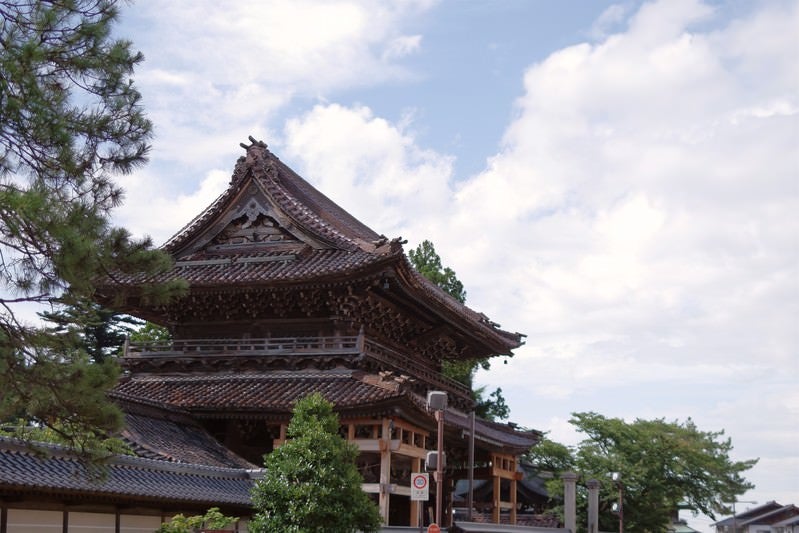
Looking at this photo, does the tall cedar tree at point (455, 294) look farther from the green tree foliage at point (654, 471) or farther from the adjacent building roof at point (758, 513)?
the adjacent building roof at point (758, 513)

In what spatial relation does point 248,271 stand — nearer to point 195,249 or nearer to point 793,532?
point 195,249

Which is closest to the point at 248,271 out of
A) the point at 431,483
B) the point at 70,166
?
the point at 431,483

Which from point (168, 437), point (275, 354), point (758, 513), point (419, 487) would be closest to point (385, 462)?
point (419, 487)

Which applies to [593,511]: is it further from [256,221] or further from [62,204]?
[62,204]

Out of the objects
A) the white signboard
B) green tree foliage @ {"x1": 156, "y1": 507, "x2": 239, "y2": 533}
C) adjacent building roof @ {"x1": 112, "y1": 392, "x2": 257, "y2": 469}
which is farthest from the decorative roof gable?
green tree foliage @ {"x1": 156, "y1": 507, "x2": 239, "y2": 533}

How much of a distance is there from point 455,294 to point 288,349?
80.5ft

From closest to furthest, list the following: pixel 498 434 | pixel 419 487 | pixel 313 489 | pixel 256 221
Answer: pixel 313 489, pixel 419 487, pixel 256 221, pixel 498 434

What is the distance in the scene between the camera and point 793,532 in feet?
261

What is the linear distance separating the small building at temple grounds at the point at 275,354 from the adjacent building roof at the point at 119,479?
7 cm

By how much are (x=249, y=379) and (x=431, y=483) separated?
7691 mm

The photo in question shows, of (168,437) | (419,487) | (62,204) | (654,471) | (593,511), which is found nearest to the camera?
(62,204)

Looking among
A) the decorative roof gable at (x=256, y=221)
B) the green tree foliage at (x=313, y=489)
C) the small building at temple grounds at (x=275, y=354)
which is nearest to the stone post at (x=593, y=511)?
the small building at temple grounds at (x=275, y=354)

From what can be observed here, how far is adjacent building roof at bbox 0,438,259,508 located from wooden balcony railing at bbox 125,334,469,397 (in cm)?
416

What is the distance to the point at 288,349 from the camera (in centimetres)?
2712
